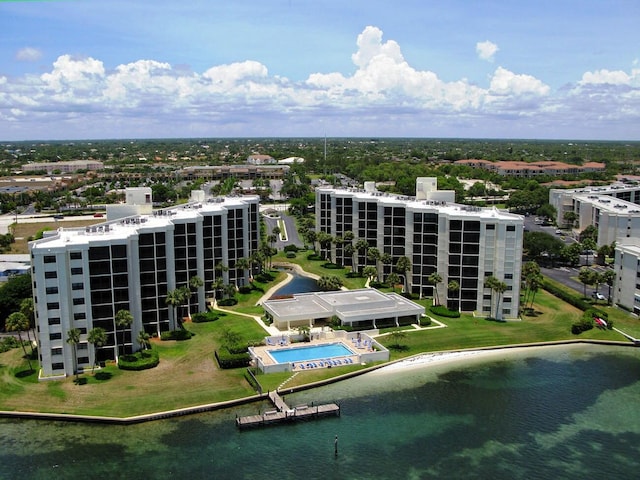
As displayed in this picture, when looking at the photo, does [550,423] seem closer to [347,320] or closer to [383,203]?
[347,320]

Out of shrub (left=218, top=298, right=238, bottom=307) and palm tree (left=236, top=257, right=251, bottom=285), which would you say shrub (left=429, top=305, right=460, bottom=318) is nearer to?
shrub (left=218, top=298, right=238, bottom=307)

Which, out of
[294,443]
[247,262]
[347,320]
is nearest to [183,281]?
[247,262]

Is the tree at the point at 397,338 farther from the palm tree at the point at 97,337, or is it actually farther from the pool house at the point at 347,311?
the palm tree at the point at 97,337

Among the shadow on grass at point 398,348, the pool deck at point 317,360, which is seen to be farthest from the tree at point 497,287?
the pool deck at point 317,360

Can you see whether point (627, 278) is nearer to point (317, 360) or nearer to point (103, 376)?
point (317, 360)

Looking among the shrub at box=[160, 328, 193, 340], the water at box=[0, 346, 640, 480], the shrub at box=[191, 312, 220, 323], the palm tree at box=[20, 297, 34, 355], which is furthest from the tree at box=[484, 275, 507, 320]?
the palm tree at box=[20, 297, 34, 355]

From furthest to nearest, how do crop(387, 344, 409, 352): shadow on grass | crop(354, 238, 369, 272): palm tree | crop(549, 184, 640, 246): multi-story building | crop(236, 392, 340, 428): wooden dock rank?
crop(549, 184, 640, 246): multi-story building
crop(354, 238, 369, 272): palm tree
crop(387, 344, 409, 352): shadow on grass
crop(236, 392, 340, 428): wooden dock

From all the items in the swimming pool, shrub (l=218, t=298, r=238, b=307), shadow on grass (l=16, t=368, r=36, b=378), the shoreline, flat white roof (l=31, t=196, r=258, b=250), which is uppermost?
flat white roof (l=31, t=196, r=258, b=250)
